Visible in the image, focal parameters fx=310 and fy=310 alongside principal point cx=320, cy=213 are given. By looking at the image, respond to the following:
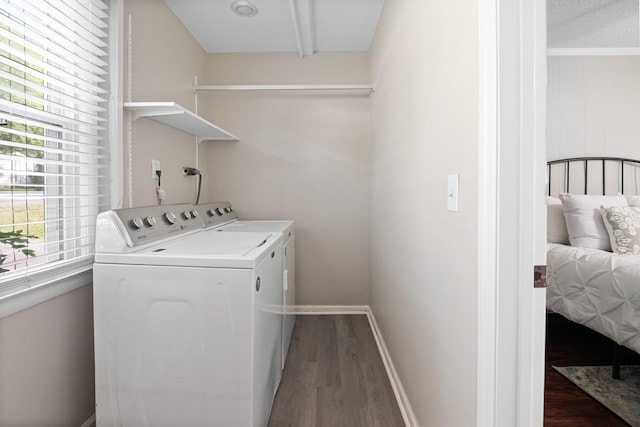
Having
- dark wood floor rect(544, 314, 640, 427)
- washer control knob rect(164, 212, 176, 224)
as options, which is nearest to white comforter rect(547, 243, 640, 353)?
dark wood floor rect(544, 314, 640, 427)

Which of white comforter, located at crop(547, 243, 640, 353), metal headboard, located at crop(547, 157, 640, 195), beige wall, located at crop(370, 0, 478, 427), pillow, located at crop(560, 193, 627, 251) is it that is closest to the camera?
beige wall, located at crop(370, 0, 478, 427)

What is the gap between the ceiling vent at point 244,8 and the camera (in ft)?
6.75

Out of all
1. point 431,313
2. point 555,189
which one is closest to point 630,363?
point 555,189

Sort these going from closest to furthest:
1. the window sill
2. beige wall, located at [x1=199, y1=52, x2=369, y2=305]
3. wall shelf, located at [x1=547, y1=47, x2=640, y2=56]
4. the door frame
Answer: the door frame < the window sill < wall shelf, located at [x1=547, y1=47, x2=640, y2=56] < beige wall, located at [x1=199, y1=52, x2=369, y2=305]

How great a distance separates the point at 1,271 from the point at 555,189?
358 centimetres

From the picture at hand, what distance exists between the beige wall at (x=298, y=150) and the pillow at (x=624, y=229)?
1.69 metres

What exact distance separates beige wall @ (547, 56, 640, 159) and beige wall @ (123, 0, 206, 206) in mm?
3013

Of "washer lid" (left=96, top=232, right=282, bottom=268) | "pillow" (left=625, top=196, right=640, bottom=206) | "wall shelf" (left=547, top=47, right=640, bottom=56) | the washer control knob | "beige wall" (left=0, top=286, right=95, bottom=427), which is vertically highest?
"wall shelf" (left=547, top=47, right=640, bottom=56)

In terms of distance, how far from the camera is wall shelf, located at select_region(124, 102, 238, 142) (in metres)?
1.57

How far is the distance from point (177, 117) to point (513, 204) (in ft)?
5.92

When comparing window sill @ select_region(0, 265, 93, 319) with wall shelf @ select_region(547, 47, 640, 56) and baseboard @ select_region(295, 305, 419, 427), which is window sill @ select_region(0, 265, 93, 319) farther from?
wall shelf @ select_region(547, 47, 640, 56)

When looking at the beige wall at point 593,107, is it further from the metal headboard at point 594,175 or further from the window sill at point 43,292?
the window sill at point 43,292

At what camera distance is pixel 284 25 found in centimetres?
232

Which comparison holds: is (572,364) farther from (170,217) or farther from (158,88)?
(158,88)
